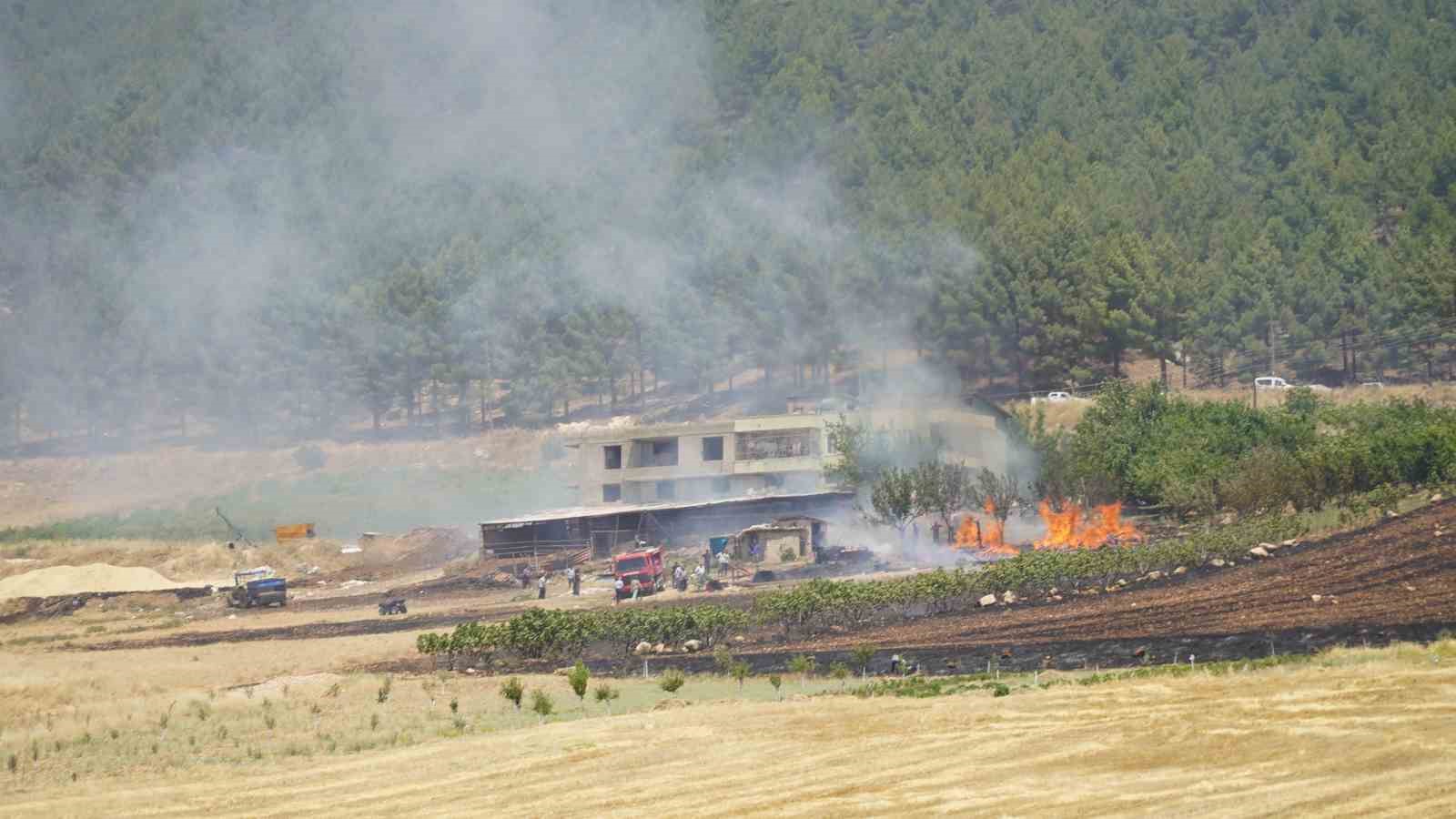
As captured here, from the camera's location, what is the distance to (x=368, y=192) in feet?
603

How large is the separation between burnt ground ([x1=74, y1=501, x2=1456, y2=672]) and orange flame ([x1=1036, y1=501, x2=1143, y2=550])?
10.3 m

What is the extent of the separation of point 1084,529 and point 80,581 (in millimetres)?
39842

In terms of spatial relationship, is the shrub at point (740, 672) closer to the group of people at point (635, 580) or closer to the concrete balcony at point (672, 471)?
the group of people at point (635, 580)

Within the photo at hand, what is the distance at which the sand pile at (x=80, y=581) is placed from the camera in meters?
68.4

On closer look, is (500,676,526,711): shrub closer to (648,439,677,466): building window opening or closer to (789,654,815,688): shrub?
(789,654,815,688): shrub

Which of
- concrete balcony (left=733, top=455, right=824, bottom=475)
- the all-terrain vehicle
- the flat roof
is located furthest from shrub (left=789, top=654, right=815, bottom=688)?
concrete balcony (left=733, top=455, right=824, bottom=475)

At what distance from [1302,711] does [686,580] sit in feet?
106

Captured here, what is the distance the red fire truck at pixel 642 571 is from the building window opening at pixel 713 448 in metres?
18.3

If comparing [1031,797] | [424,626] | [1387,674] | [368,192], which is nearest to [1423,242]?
[424,626]

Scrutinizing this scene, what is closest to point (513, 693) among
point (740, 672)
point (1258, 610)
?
point (740, 672)

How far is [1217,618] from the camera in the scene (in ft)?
121

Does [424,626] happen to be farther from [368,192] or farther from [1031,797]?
[368,192]

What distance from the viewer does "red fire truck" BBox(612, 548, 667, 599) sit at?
2175 inches

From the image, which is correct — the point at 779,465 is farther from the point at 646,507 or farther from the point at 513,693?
the point at 513,693
